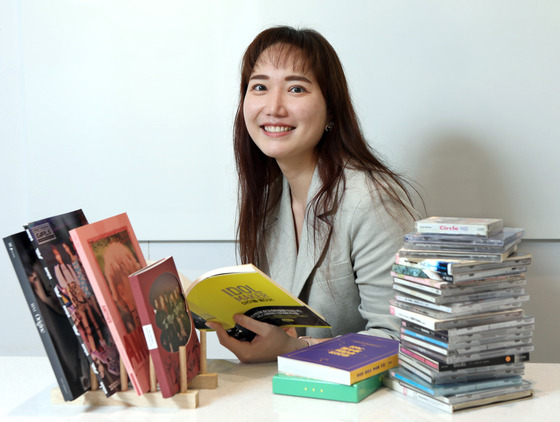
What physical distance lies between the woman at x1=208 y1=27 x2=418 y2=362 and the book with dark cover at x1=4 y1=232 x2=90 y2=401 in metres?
0.73

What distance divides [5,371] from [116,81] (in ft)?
4.66

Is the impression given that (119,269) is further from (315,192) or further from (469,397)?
(315,192)

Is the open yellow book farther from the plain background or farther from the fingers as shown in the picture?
the plain background

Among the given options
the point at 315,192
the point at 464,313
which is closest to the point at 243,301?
the point at 464,313

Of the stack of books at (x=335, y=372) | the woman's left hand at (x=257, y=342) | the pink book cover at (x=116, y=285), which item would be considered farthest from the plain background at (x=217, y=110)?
the pink book cover at (x=116, y=285)

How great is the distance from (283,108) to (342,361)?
0.85 meters

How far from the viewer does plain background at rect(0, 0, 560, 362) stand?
2.18 metres

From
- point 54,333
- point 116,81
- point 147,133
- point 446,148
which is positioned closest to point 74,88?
point 116,81

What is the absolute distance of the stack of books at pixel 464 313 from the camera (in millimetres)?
998

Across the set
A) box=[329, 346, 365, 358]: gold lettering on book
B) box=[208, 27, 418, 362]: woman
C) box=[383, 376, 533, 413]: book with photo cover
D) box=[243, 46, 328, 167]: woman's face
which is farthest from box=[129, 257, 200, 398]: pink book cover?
box=[243, 46, 328, 167]: woman's face

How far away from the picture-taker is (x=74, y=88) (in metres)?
2.43

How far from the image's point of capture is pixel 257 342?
132cm

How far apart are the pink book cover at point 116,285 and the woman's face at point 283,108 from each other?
71cm

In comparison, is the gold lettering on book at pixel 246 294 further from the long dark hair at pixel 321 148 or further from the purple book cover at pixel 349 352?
the long dark hair at pixel 321 148
